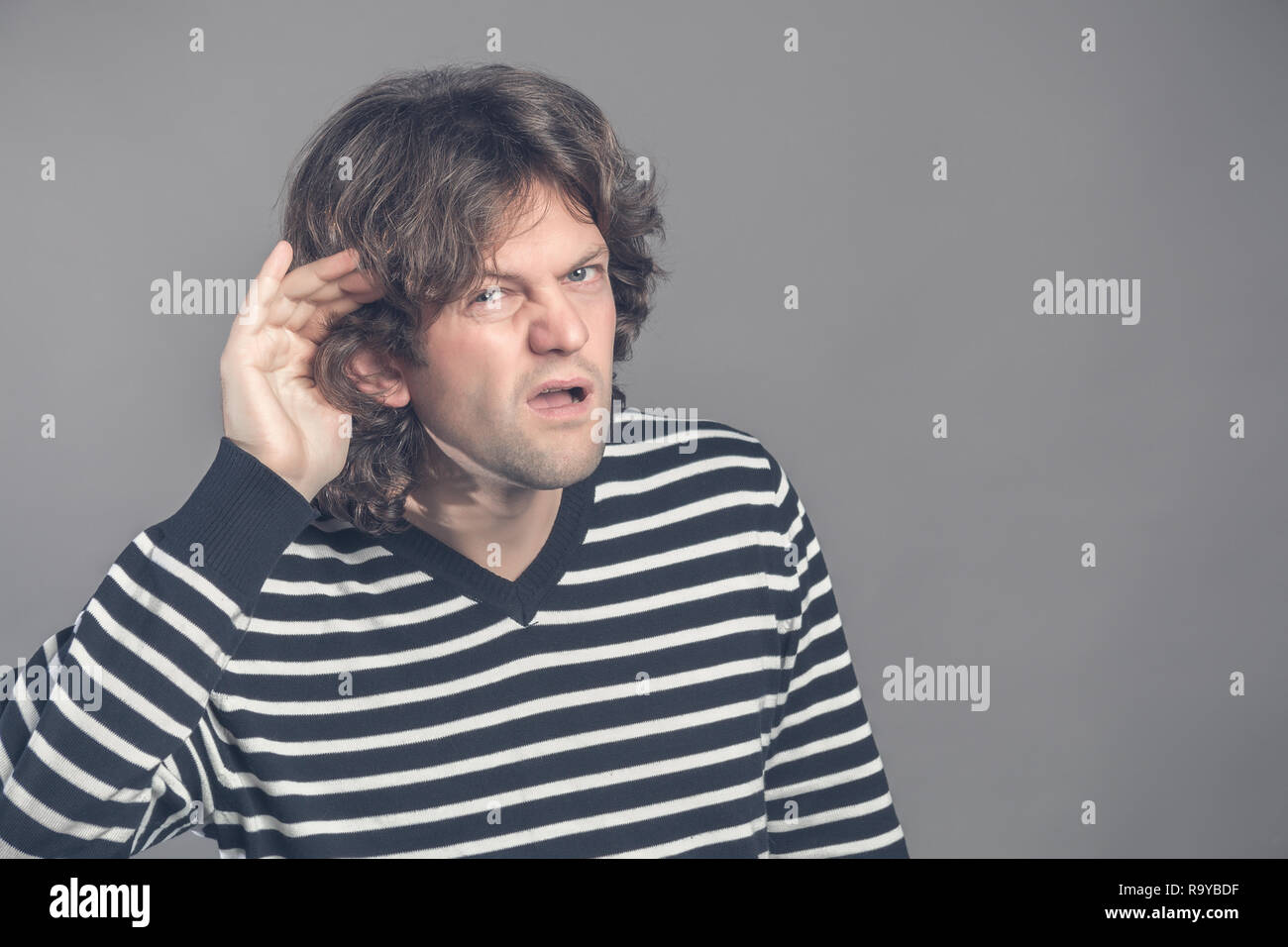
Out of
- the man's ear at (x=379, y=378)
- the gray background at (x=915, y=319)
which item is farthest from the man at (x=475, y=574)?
the gray background at (x=915, y=319)

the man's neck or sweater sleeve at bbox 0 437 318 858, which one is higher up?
the man's neck

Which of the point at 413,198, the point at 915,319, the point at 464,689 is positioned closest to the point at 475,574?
the point at 464,689

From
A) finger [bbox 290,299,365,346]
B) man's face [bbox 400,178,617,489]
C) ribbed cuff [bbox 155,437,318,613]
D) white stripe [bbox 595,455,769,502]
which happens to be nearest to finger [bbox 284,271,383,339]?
finger [bbox 290,299,365,346]

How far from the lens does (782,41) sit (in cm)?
236

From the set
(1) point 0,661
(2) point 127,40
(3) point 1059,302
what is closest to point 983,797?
(3) point 1059,302

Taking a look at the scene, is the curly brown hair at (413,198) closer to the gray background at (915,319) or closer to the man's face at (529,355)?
the man's face at (529,355)

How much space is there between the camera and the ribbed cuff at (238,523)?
130 centimetres

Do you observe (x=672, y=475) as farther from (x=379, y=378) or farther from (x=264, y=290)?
(x=264, y=290)

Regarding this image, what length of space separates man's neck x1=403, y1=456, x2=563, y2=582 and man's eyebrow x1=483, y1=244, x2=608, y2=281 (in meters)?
0.28

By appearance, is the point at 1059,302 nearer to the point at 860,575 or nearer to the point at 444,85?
the point at 860,575

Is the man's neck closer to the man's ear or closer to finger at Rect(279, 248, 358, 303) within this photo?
the man's ear

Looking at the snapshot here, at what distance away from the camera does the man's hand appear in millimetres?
1410

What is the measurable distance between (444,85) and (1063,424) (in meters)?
1.51

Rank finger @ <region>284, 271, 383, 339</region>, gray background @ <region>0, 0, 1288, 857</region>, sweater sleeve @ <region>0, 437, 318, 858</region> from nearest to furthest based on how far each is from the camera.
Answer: sweater sleeve @ <region>0, 437, 318, 858</region>
finger @ <region>284, 271, 383, 339</region>
gray background @ <region>0, 0, 1288, 857</region>
